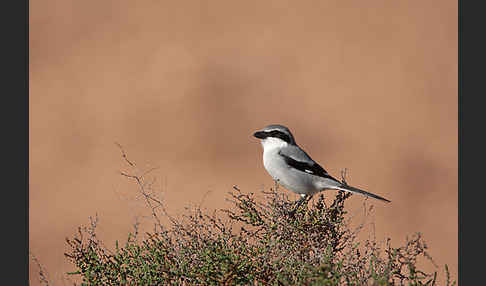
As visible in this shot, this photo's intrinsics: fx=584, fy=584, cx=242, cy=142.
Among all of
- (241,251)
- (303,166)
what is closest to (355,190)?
(303,166)

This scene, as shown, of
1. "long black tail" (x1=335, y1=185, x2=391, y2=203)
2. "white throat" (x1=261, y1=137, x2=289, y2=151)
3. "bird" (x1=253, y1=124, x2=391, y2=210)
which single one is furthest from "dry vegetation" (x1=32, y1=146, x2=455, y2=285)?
"white throat" (x1=261, y1=137, x2=289, y2=151)

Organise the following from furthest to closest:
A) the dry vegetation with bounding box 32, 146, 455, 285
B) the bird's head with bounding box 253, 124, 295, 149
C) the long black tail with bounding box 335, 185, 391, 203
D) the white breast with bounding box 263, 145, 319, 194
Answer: the bird's head with bounding box 253, 124, 295, 149 → the white breast with bounding box 263, 145, 319, 194 → the long black tail with bounding box 335, 185, 391, 203 → the dry vegetation with bounding box 32, 146, 455, 285

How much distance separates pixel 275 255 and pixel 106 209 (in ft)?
40.6

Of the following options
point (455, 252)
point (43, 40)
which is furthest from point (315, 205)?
point (43, 40)

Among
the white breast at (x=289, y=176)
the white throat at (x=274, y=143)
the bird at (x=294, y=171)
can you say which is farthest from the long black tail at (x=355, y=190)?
the white throat at (x=274, y=143)

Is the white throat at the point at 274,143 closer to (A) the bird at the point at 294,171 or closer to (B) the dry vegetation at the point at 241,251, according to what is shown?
(A) the bird at the point at 294,171

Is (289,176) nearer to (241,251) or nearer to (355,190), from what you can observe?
(355,190)

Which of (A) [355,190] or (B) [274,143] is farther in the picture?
(B) [274,143]

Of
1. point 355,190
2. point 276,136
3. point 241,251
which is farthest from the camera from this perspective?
point 276,136

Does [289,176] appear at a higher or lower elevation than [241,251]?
higher

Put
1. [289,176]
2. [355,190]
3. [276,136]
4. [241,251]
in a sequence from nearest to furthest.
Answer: [241,251]
[355,190]
[289,176]
[276,136]

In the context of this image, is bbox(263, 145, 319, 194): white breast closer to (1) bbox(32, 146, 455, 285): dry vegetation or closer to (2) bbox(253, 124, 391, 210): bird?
(2) bbox(253, 124, 391, 210): bird

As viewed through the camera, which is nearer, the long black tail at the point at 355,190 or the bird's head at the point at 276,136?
the long black tail at the point at 355,190

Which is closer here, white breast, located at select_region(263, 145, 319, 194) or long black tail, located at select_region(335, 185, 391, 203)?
long black tail, located at select_region(335, 185, 391, 203)
